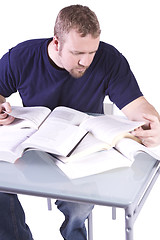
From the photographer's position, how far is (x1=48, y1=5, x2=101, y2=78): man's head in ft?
6.53

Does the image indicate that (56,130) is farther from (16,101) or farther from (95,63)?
(16,101)

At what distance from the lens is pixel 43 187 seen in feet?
5.33

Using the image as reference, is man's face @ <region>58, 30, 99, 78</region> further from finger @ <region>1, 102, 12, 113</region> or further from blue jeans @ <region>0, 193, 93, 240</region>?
blue jeans @ <region>0, 193, 93, 240</region>

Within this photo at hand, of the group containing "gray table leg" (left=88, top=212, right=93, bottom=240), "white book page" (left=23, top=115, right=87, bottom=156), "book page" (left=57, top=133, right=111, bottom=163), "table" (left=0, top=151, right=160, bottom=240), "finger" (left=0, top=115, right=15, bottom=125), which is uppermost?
"white book page" (left=23, top=115, right=87, bottom=156)

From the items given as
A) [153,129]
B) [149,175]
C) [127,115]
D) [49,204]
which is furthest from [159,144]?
[49,204]

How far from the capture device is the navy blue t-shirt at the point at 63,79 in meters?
2.30

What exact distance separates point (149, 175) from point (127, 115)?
1.75ft

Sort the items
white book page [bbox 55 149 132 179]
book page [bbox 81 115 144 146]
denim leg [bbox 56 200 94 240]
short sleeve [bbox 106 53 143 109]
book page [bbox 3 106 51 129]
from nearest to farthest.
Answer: white book page [bbox 55 149 132 179] < book page [bbox 81 115 144 146] < book page [bbox 3 106 51 129] < denim leg [bbox 56 200 94 240] < short sleeve [bbox 106 53 143 109]

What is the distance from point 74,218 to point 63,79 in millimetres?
642

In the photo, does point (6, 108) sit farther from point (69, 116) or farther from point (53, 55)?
point (53, 55)

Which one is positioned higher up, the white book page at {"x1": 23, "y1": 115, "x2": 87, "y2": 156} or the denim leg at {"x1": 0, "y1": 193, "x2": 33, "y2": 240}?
the white book page at {"x1": 23, "y1": 115, "x2": 87, "y2": 156}

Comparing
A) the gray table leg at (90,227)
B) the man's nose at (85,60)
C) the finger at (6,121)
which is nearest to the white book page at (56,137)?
the finger at (6,121)

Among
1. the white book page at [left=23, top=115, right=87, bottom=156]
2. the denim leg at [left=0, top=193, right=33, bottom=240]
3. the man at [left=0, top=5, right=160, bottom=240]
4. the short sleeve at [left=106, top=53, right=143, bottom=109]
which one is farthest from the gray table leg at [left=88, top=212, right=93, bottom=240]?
the white book page at [left=23, top=115, right=87, bottom=156]

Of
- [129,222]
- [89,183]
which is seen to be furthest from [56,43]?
[129,222]
